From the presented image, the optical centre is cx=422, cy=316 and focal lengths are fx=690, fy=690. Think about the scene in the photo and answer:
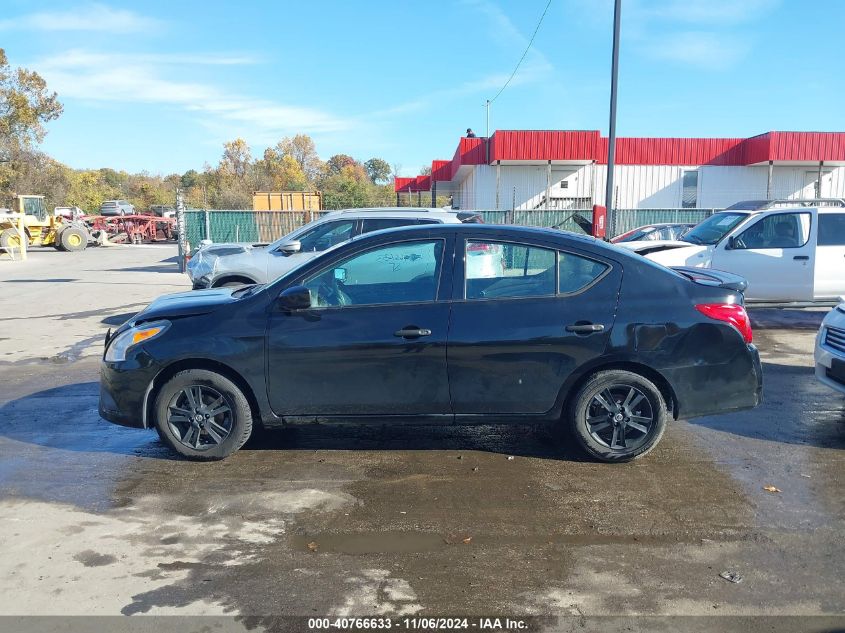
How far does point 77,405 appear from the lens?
679 centimetres

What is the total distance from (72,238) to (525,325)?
97.2 feet

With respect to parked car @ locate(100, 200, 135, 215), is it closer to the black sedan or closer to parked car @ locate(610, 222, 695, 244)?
parked car @ locate(610, 222, 695, 244)

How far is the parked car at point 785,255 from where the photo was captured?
10773 mm

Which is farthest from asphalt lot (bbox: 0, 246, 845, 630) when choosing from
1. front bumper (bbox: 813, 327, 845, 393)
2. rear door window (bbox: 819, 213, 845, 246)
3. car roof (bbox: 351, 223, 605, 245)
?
rear door window (bbox: 819, 213, 845, 246)

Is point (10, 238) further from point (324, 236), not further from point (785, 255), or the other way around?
point (785, 255)

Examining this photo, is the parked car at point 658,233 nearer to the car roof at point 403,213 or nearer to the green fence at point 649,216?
the green fence at point 649,216

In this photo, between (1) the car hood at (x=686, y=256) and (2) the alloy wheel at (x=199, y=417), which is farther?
(1) the car hood at (x=686, y=256)

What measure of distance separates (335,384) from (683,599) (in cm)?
263

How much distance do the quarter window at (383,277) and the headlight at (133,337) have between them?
1119mm

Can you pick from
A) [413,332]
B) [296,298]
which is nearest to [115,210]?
[296,298]

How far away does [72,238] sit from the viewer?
29.7 meters

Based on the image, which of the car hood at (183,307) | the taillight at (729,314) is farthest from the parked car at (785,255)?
the car hood at (183,307)

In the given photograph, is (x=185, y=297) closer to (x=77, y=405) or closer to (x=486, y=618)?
(x=77, y=405)

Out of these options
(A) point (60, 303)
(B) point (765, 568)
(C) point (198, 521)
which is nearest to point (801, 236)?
(B) point (765, 568)
